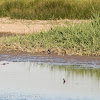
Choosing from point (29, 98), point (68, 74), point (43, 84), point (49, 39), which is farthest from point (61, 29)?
point (29, 98)

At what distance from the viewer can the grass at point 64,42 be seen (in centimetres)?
1280

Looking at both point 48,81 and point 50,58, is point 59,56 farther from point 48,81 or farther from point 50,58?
point 48,81

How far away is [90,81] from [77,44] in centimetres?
321

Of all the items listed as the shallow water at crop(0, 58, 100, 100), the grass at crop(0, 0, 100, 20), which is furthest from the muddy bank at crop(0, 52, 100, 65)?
the grass at crop(0, 0, 100, 20)

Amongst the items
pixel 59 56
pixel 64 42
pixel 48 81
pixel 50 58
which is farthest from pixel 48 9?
pixel 48 81

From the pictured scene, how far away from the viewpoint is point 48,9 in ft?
72.7

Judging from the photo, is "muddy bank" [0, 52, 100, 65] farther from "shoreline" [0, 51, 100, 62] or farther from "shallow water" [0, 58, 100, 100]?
"shallow water" [0, 58, 100, 100]

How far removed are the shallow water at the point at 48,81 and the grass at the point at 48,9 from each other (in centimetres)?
962

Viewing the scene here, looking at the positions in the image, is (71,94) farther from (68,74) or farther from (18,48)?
(18,48)

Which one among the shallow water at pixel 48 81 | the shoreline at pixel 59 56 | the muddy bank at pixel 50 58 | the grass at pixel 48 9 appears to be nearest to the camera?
the shallow water at pixel 48 81

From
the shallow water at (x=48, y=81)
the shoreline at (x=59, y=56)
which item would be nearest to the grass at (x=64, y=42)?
the shoreline at (x=59, y=56)

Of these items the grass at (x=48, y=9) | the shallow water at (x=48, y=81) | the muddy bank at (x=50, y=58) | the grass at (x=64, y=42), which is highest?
the grass at (x=48, y=9)

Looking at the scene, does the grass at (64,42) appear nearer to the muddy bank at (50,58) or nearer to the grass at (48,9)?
the muddy bank at (50,58)

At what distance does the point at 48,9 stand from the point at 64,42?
9211 mm
